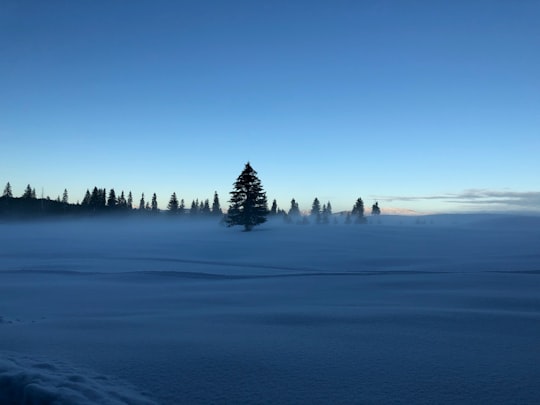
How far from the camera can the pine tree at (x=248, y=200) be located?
38.1m

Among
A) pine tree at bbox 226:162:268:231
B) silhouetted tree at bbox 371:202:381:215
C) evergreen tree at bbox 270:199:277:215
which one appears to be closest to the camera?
pine tree at bbox 226:162:268:231

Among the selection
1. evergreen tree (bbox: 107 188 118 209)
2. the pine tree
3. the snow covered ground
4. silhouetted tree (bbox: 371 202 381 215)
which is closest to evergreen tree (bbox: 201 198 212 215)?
evergreen tree (bbox: 107 188 118 209)

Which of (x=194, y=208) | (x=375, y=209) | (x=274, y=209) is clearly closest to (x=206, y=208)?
(x=194, y=208)

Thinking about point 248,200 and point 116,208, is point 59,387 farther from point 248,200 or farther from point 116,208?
point 116,208

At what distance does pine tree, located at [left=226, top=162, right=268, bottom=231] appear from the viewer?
125 feet

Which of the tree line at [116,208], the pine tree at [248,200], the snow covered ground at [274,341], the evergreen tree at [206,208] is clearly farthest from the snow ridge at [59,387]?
the evergreen tree at [206,208]

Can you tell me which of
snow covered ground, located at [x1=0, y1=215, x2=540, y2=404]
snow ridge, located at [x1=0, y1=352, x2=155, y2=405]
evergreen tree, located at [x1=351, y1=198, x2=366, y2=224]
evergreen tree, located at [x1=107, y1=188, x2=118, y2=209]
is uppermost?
evergreen tree, located at [x1=107, y1=188, x2=118, y2=209]

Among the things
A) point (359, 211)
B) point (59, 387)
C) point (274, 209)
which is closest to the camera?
point (59, 387)

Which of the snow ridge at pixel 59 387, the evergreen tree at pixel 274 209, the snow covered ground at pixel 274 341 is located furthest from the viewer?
the evergreen tree at pixel 274 209

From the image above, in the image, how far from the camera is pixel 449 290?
9.49 meters

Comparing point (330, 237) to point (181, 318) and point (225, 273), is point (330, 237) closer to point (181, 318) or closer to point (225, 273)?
point (225, 273)

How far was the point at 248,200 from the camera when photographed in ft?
126

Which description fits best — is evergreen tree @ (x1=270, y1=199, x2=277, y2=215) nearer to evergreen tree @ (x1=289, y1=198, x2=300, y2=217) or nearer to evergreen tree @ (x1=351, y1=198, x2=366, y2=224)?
evergreen tree @ (x1=289, y1=198, x2=300, y2=217)

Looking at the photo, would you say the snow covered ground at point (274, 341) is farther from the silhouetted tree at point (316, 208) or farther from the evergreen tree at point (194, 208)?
the evergreen tree at point (194, 208)
